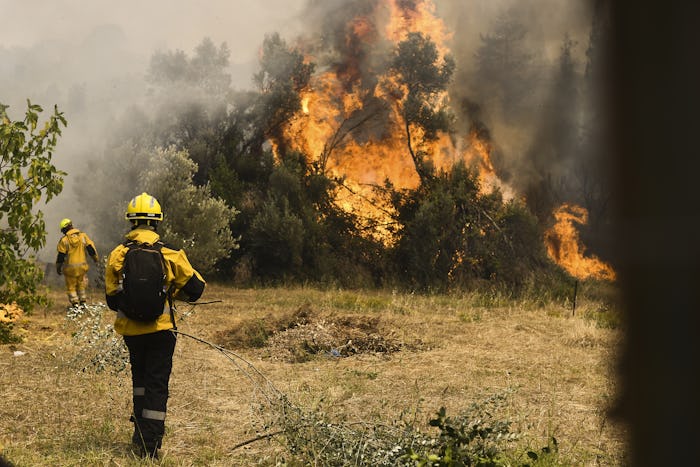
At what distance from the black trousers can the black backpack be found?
305 mm

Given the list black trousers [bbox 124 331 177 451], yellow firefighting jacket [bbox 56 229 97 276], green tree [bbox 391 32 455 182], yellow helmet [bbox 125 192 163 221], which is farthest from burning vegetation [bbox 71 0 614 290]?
black trousers [bbox 124 331 177 451]

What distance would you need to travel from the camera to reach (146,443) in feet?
18.9

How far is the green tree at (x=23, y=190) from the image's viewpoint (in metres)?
9.83

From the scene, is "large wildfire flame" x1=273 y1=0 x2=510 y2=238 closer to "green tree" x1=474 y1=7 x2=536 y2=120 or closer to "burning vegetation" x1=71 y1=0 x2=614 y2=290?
"burning vegetation" x1=71 y1=0 x2=614 y2=290

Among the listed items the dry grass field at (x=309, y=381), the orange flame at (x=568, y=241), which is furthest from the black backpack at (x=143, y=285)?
the orange flame at (x=568, y=241)

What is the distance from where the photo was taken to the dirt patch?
11.0 meters

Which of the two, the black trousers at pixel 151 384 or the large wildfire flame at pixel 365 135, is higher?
the large wildfire flame at pixel 365 135

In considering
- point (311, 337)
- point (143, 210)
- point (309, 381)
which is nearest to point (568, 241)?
point (311, 337)

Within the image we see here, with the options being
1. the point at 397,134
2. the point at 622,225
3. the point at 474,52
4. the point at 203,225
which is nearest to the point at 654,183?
the point at 622,225

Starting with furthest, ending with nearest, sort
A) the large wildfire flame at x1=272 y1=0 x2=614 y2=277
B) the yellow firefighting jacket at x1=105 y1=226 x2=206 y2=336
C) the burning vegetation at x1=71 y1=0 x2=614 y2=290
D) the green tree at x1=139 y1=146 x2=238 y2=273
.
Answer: the large wildfire flame at x1=272 y1=0 x2=614 y2=277
the burning vegetation at x1=71 y1=0 x2=614 y2=290
the green tree at x1=139 y1=146 x2=238 y2=273
the yellow firefighting jacket at x1=105 y1=226 x2=206 y2=336

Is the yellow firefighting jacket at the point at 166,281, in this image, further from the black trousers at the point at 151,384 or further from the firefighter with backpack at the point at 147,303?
the black trousers at the point at 151,384

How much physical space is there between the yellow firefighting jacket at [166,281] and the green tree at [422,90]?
63.3 ft

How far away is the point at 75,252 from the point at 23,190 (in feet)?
15.2

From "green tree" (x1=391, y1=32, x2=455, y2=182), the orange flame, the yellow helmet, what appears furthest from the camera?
"green tree" (x1=391, y1=32, x2=455, y2=182)
